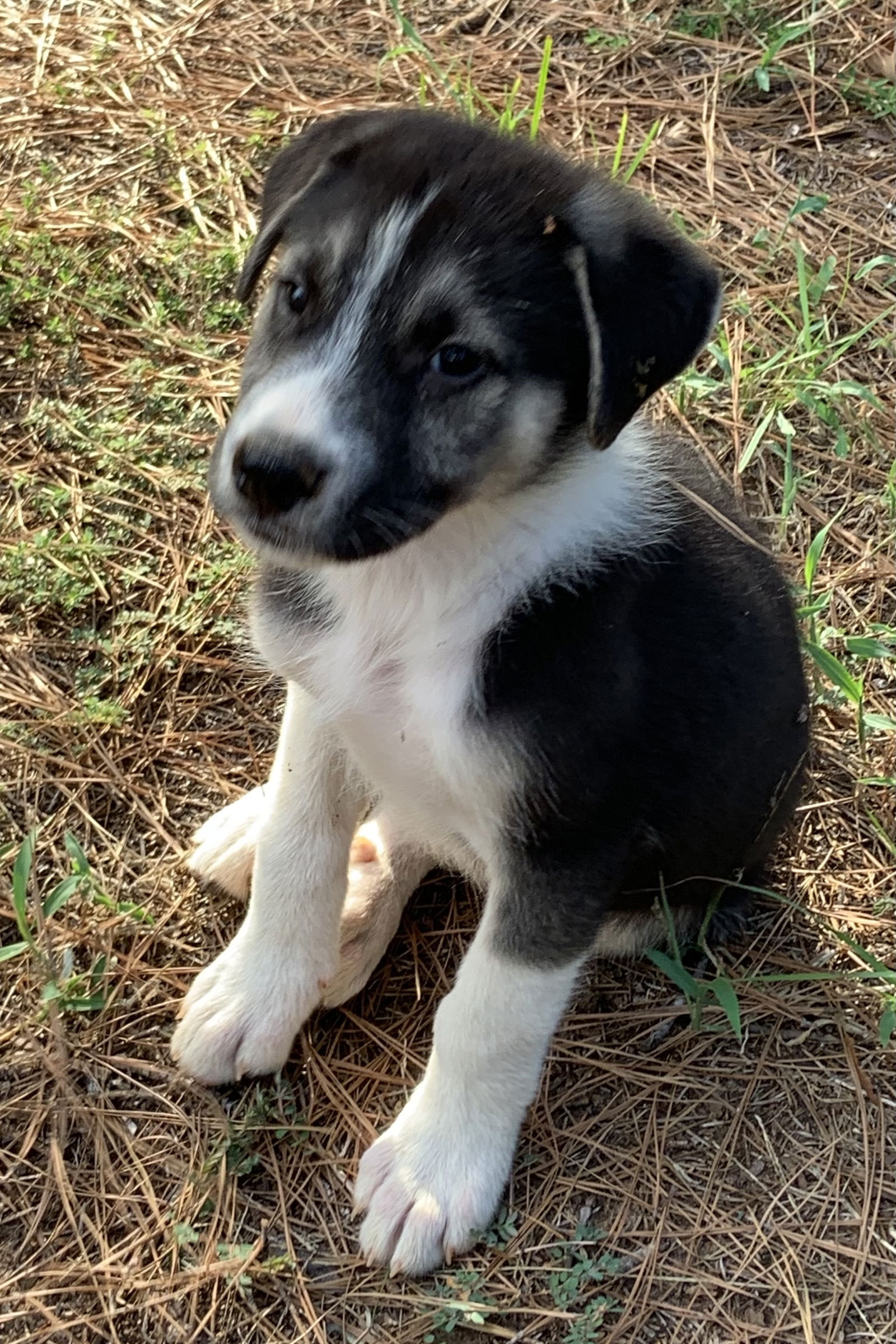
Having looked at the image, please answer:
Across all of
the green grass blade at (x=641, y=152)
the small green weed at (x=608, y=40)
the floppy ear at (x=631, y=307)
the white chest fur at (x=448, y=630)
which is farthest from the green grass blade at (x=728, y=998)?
the small green weed at (x=608, y=40)

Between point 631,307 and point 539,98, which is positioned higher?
point 631,307

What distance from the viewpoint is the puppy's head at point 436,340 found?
6.81 ft

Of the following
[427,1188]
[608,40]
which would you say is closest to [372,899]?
[427,1188]

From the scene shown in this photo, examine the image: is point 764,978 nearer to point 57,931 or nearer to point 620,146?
point 57,931

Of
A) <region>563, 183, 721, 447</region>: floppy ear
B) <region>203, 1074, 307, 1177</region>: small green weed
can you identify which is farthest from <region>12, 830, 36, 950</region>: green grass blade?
<region>563, 183, 721, 447</region>: floppy ear

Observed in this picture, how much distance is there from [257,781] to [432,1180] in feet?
3.86

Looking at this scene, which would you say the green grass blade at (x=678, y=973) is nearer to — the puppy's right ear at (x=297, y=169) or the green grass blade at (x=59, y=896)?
the green grass blade at (x=59, y=896)

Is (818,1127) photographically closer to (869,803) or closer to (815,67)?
(869,803)

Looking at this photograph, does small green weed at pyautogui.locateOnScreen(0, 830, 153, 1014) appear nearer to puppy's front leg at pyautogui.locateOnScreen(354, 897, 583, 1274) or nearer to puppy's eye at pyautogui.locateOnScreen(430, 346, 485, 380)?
puppy's front leg at pyautogui.locateOnScreen(354, 897, 583, 1274)

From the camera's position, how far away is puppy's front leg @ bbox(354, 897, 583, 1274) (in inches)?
103

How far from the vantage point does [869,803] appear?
134 inches

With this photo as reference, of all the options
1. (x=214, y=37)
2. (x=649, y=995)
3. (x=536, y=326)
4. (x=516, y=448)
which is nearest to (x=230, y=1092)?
(x=649, y=995)

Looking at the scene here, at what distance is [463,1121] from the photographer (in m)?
2.74

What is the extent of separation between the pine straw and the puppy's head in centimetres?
134
